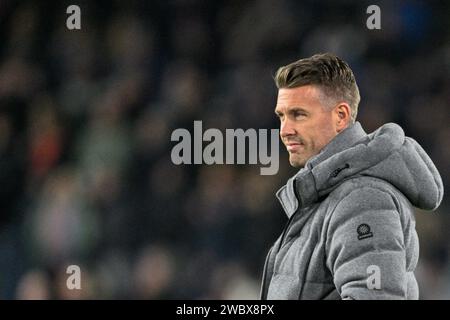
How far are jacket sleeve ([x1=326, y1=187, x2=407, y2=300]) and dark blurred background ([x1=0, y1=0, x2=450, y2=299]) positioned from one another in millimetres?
1749

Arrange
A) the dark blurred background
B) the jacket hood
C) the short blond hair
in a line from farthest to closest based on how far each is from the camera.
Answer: the dark blurred background
the short blond hair
the jacket hood

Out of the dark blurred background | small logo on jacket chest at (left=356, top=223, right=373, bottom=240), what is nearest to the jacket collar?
small logo on jacket chest at (left=356, top=223, right=373, bottom=240)

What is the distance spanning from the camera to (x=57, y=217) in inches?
127

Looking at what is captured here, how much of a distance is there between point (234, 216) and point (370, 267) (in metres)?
1.96

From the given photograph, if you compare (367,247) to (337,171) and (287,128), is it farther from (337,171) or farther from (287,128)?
(287,128)

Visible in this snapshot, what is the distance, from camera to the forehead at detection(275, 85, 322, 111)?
1.56 metres

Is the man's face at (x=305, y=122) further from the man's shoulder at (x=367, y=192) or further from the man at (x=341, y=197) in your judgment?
the man's shoulder at (x=367, y=192)

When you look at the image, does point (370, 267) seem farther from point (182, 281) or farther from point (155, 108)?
point (155, 108)

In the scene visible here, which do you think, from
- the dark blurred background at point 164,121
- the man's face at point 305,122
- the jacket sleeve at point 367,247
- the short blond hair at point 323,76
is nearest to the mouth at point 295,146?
the man's face at point 305,122

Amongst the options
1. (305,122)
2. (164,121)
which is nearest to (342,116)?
(305,122)

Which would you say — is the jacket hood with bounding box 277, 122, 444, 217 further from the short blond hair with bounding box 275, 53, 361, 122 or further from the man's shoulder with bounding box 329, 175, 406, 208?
the short blond hair with bounding box 275, 53, 361, 122

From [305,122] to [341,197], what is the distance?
0.77ft

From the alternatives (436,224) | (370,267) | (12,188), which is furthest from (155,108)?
(370,267)

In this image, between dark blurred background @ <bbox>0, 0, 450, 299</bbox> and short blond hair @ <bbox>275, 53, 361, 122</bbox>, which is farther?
dark blurred background @ <bbox>0, 0, 450, 299</bbox>
